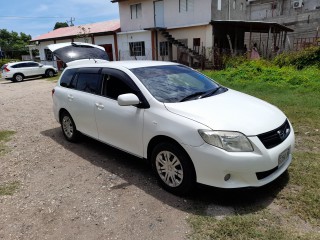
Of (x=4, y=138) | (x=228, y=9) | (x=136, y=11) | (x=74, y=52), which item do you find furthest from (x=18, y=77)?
(x=4, y=138)

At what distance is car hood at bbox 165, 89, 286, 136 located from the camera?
3.08 m

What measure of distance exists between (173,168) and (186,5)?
1996cm

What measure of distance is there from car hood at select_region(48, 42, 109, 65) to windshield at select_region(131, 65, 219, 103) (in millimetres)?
3475

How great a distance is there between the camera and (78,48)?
7664 mm

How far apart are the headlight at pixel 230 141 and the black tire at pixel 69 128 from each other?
322 centimetres

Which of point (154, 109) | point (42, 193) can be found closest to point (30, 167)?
point (42, 193)

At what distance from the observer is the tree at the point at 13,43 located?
58.4m

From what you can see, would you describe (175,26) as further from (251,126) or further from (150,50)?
(251,126)

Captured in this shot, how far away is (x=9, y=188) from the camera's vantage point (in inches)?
155

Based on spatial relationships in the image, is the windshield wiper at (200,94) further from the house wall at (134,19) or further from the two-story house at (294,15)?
the house wall at (134,19)

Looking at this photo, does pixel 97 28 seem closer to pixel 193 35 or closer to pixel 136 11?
pixel 136 11

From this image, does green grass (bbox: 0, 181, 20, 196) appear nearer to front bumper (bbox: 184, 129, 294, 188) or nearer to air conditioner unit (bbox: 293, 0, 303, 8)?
front bumper (bbox: 184, 129, 294, 188)

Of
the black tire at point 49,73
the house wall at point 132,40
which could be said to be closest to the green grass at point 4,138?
the black tire at point 49,73

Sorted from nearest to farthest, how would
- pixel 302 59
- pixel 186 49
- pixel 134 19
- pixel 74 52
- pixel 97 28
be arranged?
pixel 74 52, pixel 302 59, pixel 186 49, pixel 134 19, pixel 97 28
